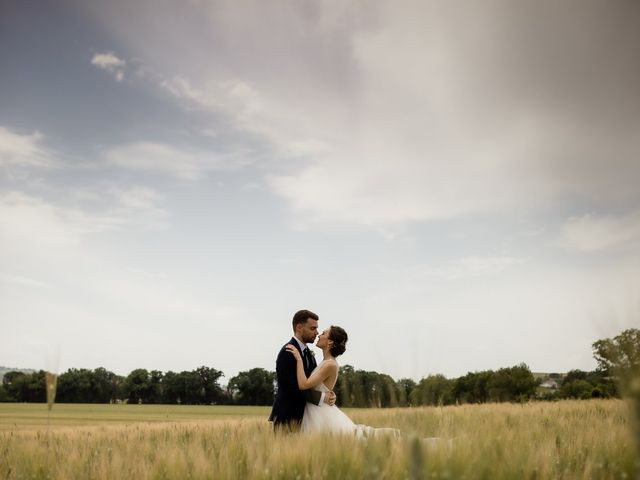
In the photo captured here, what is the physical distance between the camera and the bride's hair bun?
361 inches

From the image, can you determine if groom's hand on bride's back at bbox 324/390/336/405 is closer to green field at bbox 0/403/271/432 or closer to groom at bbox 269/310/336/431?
groom at bbox 269/310/336/431

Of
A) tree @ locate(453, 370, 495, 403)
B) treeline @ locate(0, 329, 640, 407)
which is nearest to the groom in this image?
treeline @ locate(0, 329, 640, 407)

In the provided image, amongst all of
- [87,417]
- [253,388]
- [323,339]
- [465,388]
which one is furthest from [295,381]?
[253,388]

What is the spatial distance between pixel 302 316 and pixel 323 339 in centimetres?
65

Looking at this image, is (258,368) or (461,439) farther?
(258,368)

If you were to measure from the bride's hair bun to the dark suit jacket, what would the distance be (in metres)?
0.86

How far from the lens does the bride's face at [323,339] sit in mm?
9227

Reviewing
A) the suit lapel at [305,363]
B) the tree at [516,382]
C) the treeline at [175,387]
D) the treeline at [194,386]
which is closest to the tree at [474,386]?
the treeline at [194,386]

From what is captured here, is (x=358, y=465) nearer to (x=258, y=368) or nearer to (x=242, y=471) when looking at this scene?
(x=242, y=471)

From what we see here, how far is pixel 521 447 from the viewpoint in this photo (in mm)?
4168

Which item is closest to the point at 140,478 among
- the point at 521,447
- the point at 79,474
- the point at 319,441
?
the point at 79,474

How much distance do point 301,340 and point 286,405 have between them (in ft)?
3.83

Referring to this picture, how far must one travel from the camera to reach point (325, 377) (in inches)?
346

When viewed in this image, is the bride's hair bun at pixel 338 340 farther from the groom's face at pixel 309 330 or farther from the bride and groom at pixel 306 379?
the groom's face at pixel 309 330
